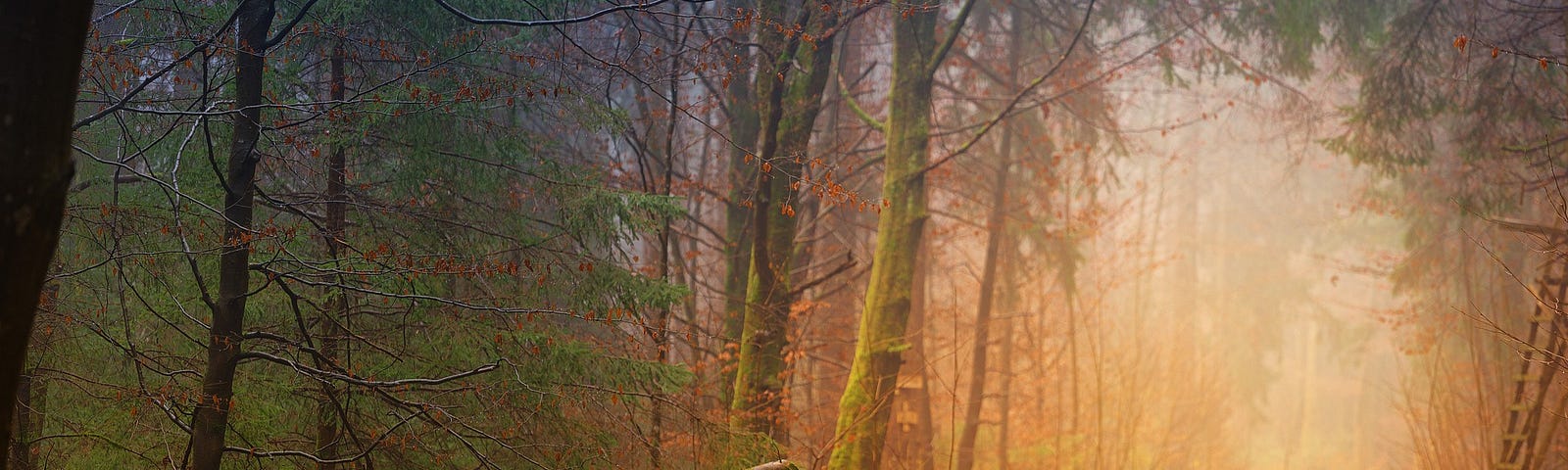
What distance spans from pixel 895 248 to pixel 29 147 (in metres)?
6.31

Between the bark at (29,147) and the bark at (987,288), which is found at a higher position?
the bark at (987,288)

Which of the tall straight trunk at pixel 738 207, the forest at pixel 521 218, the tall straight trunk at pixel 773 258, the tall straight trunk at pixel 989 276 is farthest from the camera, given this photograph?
the tall straight trunk at pixel 989 276

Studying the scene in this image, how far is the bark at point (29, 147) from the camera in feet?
5.82

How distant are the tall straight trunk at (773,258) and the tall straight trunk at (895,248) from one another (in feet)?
1.98

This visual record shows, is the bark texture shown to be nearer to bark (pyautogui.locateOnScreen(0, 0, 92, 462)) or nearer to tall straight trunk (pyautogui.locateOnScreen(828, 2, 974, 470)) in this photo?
tall straight trunk (pyautogui.locateOnScreen(828, 2, 974, 470))

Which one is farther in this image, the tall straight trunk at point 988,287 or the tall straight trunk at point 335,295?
the tall straight trunk at point 988,287

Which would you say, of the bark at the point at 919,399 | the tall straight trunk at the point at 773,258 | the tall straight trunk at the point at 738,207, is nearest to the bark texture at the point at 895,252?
the tall straight trunk at the point at 773,258

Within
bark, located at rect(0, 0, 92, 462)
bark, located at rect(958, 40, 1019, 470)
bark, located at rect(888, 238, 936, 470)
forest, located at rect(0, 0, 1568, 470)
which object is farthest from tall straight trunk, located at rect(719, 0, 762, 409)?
bark, located at rect(0, 0, 92, 462)

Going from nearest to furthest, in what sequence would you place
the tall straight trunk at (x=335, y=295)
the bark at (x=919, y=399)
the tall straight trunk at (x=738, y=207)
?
the tall straight trunk at (x=335, y=295) < the tall straight trunk at (x=738, y=207) < the bark at (x=919, y=399)

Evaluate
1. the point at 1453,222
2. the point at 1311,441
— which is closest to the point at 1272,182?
the point at 1311,441

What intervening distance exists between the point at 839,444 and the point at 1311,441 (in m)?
31.7

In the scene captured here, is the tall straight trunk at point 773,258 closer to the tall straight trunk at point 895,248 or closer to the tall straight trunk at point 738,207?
the tall straight trunk at point 895,248

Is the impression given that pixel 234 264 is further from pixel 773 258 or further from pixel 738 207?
pixel 738 207

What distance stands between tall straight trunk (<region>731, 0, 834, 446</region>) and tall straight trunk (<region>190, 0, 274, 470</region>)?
347cm
